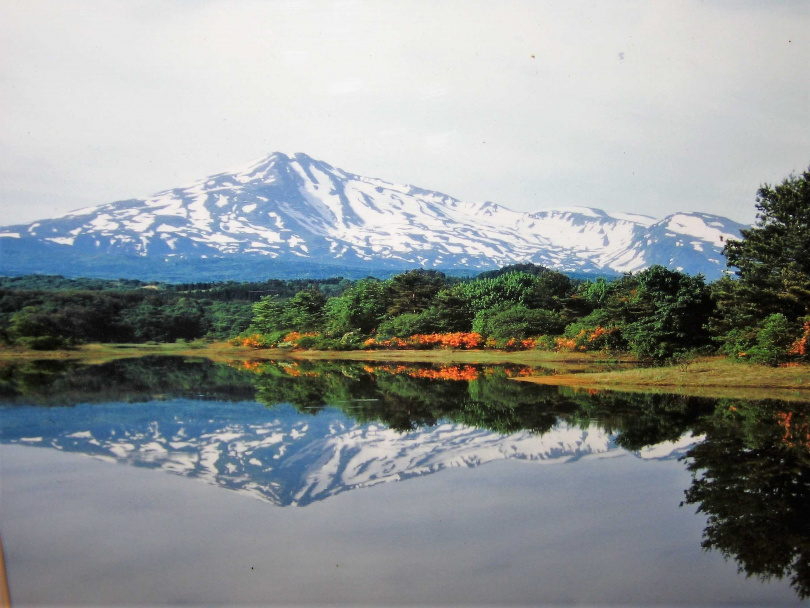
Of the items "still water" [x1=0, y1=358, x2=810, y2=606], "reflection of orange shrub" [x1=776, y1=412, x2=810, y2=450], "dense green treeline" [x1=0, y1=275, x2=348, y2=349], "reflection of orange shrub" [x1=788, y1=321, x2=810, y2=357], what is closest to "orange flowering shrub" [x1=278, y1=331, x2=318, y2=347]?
"dense green treeline" [x1=0, y1=275, x2=348, y2=349]

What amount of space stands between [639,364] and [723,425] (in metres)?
7.63

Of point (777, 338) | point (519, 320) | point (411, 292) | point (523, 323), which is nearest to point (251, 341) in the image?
point (411, 292)

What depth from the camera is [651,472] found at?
20.5ft

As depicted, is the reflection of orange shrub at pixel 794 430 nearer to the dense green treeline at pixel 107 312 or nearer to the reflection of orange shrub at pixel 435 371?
the reflection of orange shrub at pixel 435 371

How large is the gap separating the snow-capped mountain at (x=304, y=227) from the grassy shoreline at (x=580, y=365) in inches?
1899

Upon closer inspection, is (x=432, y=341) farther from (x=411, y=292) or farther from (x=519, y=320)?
(x=411, y=292)

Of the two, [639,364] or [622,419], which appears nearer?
[622,419]

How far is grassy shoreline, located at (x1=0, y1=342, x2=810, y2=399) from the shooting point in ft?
37.8

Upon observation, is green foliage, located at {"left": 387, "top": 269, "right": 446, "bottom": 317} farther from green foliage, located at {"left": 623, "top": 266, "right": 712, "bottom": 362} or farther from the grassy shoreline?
green foliage, located at {"left": 623, "top": 266, "right": 712, "bottom": 362}

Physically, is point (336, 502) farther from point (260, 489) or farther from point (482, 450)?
point (482, 450)

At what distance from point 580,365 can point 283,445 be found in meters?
11.4

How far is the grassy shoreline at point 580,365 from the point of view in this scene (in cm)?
1152

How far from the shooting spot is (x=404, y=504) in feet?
17.0

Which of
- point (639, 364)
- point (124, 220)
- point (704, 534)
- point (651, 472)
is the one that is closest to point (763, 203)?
point (639, 364)
